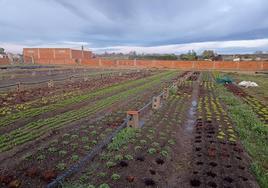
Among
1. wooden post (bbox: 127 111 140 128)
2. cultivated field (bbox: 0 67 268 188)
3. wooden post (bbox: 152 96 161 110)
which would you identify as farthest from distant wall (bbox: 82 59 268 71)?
wooden post (bbox: 127 111 140 128)

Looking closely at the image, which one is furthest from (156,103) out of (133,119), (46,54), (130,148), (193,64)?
(46,54)

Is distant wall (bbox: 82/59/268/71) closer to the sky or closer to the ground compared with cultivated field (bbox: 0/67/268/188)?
closer to the sky

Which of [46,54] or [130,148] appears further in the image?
[46,54]

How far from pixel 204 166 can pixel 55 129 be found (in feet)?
14.9

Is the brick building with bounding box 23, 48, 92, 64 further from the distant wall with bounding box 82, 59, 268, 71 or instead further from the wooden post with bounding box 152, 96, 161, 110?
the wooden post with bounding box 152, 96, 161, 110

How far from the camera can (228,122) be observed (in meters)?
8.16

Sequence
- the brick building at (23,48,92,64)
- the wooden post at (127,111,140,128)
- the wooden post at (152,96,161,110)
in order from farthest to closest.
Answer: the brick building at (23,48,92,64)
the wooden post at (152,96,161,110)
the wooden post at (127,111,140,128)

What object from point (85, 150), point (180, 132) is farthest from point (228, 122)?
point (85, 150)

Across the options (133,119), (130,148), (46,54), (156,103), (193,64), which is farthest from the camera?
(46,54)

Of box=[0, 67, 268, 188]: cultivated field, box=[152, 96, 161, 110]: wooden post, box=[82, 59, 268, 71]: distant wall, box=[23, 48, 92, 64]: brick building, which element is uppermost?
box=[23, 48, 92, 64]: brick building

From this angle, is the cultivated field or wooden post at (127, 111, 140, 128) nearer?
the cultivated field

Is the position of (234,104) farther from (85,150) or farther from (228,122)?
(85,150)

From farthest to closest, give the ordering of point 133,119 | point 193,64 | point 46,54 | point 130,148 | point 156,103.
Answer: point 46,54, point 193,64, point 156,103, point 133,119, point 130,148

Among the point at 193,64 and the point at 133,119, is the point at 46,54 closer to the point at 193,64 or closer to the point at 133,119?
the point at 193,64
